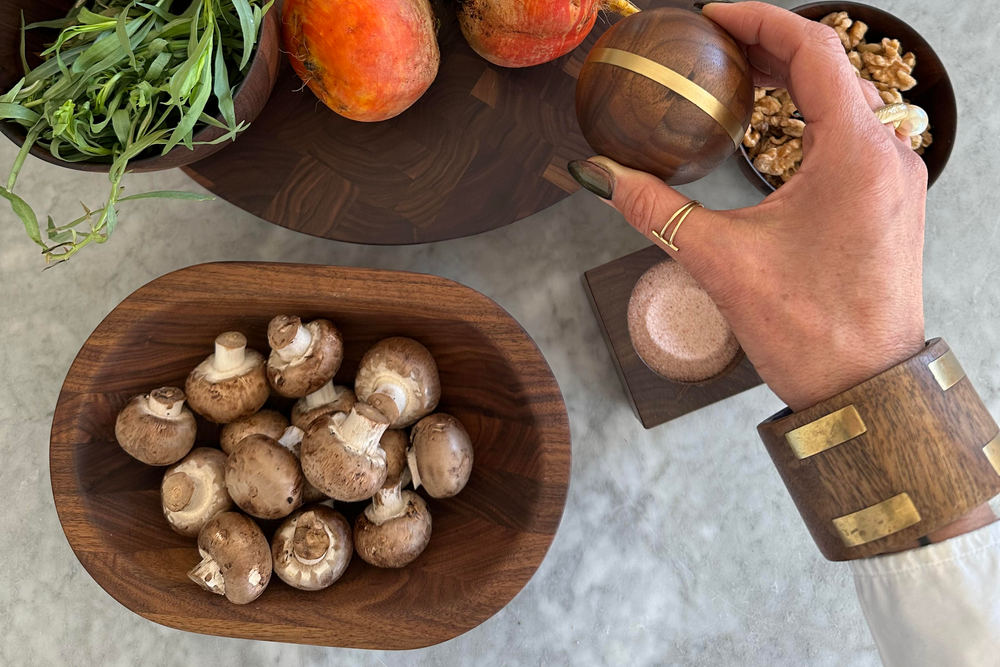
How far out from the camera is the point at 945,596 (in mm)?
596

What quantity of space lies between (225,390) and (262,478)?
0.36ft

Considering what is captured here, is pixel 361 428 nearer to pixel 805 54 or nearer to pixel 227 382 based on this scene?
pixel 227 382

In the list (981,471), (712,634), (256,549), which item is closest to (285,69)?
(256,549)

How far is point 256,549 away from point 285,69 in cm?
53

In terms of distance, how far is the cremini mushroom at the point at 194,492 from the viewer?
72 centimetres

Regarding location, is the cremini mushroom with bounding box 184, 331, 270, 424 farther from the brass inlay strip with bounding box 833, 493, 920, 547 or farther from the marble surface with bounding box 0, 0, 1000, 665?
the brass inlay strip with bounding box 833, 493, 920, 547

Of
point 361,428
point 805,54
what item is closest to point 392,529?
point 361,428

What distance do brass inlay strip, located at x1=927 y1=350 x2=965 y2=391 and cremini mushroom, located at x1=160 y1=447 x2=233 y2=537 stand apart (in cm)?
71

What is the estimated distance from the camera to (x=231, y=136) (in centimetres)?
60

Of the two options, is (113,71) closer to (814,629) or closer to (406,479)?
(406,479)

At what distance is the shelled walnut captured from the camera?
865 millimetres

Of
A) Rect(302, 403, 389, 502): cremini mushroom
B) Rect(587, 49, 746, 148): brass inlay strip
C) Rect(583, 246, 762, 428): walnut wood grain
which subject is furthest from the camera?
Rect(583, 246, 762, 428): walnut wood grain

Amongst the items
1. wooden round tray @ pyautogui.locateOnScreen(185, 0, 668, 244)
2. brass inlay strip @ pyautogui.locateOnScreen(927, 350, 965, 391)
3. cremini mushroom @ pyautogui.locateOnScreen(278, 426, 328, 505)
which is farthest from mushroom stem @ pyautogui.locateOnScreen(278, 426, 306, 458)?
brass inlay strip @ pyautogui.locateOnScreen(927, 350, 965, 391)

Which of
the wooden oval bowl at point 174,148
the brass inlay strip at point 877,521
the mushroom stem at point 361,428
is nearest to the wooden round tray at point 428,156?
the wooden oval bowl at point 174,148
